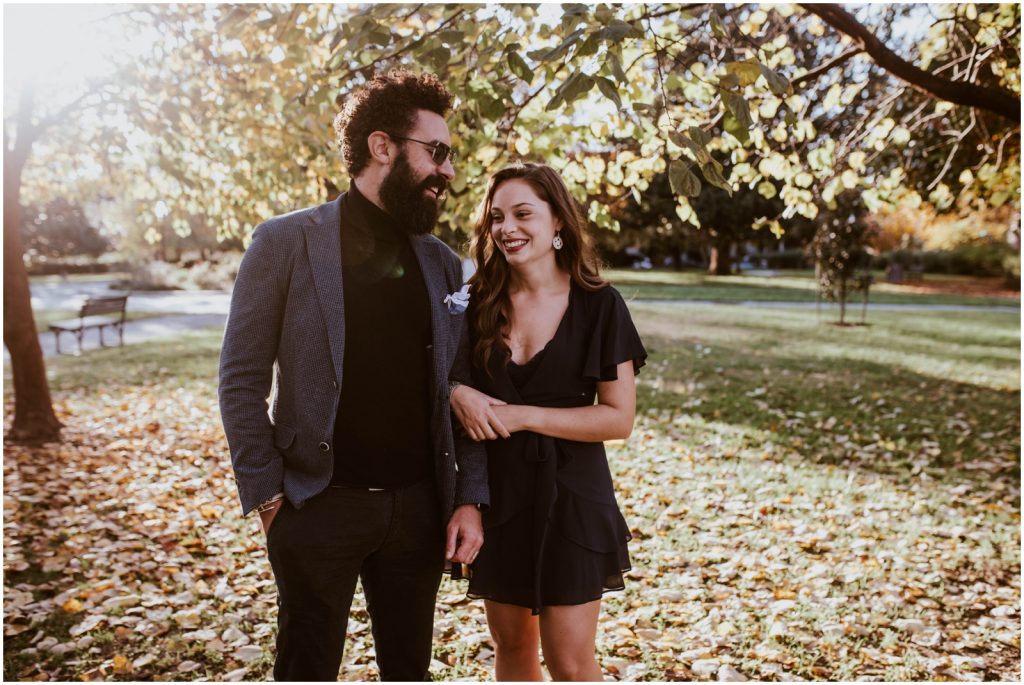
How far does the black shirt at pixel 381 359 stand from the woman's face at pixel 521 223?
1.16 feet

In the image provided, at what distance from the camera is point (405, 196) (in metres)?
2.53

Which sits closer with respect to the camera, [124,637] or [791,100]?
[124,637]

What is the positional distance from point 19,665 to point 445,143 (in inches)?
146

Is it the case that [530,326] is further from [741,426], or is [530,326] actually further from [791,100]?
[741,426]

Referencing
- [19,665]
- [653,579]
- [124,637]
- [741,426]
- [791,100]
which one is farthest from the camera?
[741,426]

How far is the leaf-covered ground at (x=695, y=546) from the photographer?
4062 millimetres

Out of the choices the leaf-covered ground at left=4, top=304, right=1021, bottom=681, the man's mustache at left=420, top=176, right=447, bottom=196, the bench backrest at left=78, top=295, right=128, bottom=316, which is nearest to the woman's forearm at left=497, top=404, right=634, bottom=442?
the man's mustache at left=420, top=176, right=447, bottom=196

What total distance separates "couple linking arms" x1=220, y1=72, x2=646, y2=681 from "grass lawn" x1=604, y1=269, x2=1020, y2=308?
1934 cm

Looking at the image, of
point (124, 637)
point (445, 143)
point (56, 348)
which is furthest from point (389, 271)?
point (56, 348)

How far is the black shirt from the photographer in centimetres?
242

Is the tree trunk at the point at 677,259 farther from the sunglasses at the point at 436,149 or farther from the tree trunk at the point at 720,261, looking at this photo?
the sunglasses at the point at 436,149

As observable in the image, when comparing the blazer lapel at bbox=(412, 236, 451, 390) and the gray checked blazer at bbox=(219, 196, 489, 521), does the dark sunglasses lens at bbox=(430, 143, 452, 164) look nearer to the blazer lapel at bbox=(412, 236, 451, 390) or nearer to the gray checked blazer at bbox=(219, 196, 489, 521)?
the blazer lapel at bbox=(412, 236, 451, 390)

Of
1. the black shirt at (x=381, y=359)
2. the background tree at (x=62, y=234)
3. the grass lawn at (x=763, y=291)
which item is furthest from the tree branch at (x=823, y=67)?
the background tree at (x=62, y=234)

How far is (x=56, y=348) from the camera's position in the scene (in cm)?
1534
